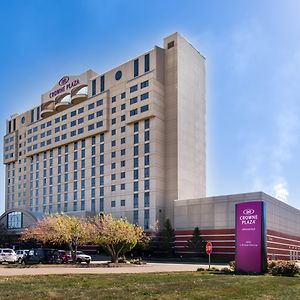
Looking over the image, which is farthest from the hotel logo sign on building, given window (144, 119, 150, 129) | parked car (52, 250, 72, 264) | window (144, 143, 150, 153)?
parked car (52, 250, 72, 264)

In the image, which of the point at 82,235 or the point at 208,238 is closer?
the point at 82,235

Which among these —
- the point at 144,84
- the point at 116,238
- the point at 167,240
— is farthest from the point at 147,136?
the point at 116,238

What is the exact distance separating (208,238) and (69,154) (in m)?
45.0

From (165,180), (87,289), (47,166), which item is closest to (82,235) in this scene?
(165,180)

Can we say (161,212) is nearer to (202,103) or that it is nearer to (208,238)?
(208,238)

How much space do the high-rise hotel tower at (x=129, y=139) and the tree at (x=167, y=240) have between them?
4.41m

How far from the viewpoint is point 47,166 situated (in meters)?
110

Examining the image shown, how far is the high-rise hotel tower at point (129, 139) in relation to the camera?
272 feet

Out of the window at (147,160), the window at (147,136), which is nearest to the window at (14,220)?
the window at (147,160)

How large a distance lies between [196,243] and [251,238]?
41.3m

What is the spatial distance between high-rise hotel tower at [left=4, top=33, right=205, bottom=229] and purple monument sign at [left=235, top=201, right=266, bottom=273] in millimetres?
49308

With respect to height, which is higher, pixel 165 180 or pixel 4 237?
pixel 165 180

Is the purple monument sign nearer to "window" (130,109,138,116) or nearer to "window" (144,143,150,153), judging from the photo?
"window" (144,143,150,153)

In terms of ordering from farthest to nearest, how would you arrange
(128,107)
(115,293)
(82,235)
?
(128,107) < (82,235) < (115,293)
